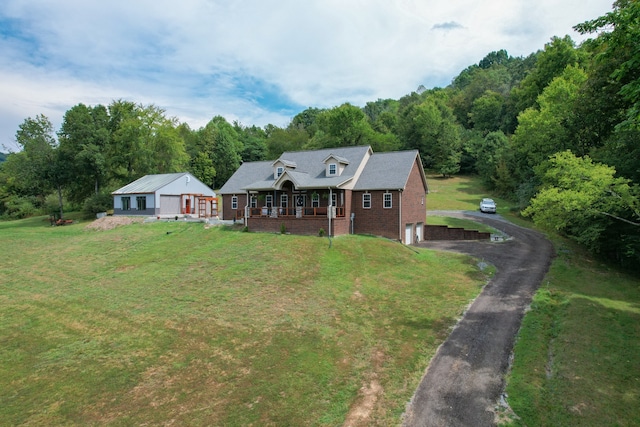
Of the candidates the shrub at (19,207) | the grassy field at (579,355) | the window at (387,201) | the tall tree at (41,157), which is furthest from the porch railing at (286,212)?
the shrub at (19,207)

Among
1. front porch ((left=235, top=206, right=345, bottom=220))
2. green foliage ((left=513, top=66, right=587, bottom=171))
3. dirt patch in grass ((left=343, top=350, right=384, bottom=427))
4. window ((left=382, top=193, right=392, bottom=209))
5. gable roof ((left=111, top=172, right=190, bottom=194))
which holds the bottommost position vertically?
dirt patch in grass ((left=343, top=350, right=384, bottom=427))

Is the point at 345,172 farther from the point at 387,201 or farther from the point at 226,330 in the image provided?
the point at 226,330

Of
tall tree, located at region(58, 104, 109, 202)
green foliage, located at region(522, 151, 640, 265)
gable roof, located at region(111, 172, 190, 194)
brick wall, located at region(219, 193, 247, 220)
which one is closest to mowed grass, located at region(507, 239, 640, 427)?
green foliage, located at region(522, 151, 640, 265)

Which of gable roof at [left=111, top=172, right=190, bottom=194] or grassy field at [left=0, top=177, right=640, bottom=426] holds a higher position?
gable roof at [left=111, top=172, right=190, bottom=194]

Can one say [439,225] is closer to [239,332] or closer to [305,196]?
[305,196]

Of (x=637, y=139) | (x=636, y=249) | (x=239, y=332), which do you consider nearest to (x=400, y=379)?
(x=239, y=332)

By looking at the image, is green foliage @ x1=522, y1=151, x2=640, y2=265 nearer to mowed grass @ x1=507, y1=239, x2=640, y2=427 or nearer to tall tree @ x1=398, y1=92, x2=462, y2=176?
mowed grass @ x1=507, y1=239, x2=640, y2=427
